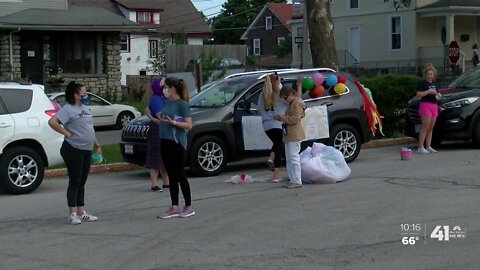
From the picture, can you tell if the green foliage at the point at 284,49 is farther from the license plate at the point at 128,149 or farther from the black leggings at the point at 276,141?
the black leggings at the point at 276,141

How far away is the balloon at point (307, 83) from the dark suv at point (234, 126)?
18 cm

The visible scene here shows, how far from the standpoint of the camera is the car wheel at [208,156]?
13055 millimetres

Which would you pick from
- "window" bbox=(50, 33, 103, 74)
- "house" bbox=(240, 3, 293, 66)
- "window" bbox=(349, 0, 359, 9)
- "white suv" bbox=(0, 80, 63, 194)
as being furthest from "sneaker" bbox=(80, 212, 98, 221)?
"house" bbox=(240, 3, 293, 66)

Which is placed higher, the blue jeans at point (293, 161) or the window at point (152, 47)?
the window at point (152, 47)

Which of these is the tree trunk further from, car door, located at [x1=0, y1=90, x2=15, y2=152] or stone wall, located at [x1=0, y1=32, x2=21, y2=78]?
stone wall, located at [x1=0, y1=32, x2=21, y2=78]

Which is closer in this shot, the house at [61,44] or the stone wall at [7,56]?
the stone wall at [7,56]

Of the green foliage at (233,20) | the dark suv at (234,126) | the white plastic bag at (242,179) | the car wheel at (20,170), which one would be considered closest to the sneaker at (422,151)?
the dark suv at (234,126)

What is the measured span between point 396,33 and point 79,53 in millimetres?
19011

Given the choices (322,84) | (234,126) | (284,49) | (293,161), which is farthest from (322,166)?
(284,49)

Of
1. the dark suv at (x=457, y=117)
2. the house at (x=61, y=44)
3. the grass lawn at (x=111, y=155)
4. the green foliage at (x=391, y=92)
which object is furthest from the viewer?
the house at (x=61, y=44)

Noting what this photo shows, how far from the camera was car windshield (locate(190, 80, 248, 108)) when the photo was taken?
13.7m

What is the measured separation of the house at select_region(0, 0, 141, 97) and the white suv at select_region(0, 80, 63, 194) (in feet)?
61.4

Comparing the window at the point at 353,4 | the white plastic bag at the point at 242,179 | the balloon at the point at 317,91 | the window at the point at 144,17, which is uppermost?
the window at the point at 144,17

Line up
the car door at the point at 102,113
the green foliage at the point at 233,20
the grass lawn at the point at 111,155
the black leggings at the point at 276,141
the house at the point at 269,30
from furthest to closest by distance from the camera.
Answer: the green foliage at the point at 233,20 → the house at the point at 269,30 → the car door at the point at 102,113 → the grass lawn at the point at 111,155 → the black leggings at the point at 276,141
